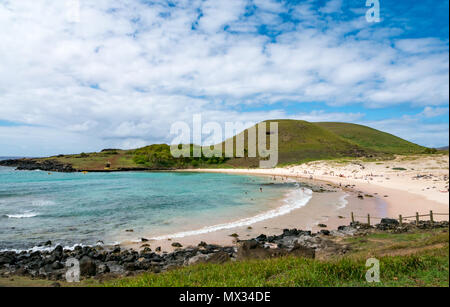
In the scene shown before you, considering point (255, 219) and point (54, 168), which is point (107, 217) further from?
point (54, 168)

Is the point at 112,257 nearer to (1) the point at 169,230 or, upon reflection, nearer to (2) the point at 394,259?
(1) the point at 169,230

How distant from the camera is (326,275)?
8180mm

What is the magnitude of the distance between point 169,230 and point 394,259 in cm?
1860

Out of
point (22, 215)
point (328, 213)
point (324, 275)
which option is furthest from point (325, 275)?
point (22, 215)

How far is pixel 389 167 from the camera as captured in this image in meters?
67.1

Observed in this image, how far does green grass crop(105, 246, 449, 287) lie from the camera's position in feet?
25.3

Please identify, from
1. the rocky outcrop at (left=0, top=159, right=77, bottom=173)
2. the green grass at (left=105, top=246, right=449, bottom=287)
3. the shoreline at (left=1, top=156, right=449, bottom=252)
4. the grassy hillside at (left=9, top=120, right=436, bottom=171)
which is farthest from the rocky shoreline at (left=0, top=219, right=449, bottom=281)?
the rocky outcrop at (left=0, top=159, right=77, bottom=173)

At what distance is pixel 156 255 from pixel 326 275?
39.3 feet

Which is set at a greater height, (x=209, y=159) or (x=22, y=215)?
(x=209, y=159)

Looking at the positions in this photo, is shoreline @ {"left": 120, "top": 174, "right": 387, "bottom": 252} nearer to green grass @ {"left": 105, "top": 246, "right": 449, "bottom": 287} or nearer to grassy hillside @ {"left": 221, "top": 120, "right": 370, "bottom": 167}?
green grass @ {"left": 105, "top": 246, "right": 449, "bottom": 287}

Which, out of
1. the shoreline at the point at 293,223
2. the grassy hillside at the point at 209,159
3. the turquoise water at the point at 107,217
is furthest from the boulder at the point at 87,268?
the grassy hillside at the point at 209,159

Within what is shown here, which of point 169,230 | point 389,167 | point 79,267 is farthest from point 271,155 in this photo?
point 79,267

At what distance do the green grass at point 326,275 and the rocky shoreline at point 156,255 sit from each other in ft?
12.6

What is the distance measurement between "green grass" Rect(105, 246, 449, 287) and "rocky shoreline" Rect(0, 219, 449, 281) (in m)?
3.86
